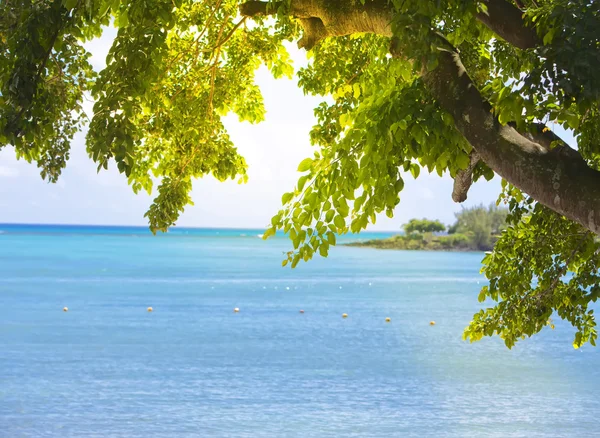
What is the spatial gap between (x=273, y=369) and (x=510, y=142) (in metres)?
9.93

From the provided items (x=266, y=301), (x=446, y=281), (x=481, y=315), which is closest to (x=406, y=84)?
(x=481, y=315)

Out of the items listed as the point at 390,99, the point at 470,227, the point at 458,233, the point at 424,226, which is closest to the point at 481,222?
the point at 470,227

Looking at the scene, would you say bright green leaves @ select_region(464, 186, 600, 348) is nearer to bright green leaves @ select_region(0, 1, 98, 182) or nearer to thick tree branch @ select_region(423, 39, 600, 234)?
thick tree branch @ select_region(423, 39, 600, 234)

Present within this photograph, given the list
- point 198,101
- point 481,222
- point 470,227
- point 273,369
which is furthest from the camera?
point 470,227

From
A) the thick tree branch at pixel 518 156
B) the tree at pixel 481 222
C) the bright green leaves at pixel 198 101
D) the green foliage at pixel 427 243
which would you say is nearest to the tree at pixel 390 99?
the thick tree branch at pixel 518 156

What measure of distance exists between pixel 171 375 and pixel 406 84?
30.3 ft

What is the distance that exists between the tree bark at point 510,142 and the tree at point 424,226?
65125 mm

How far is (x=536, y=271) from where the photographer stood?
607cm

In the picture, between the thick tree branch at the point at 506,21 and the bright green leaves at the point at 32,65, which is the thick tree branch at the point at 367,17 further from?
the bright green leaves at the point at 32,65

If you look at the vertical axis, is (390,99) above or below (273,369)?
above

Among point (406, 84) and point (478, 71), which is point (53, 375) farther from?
point (406, 84)

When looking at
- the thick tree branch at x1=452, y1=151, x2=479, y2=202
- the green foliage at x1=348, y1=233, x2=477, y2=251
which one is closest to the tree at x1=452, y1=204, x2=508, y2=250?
the green foliage at x1=348, y1=233, x2=477, y2=251

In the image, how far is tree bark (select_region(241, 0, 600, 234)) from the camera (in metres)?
3.72

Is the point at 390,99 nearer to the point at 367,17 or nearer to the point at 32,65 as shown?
the point at 367,17
